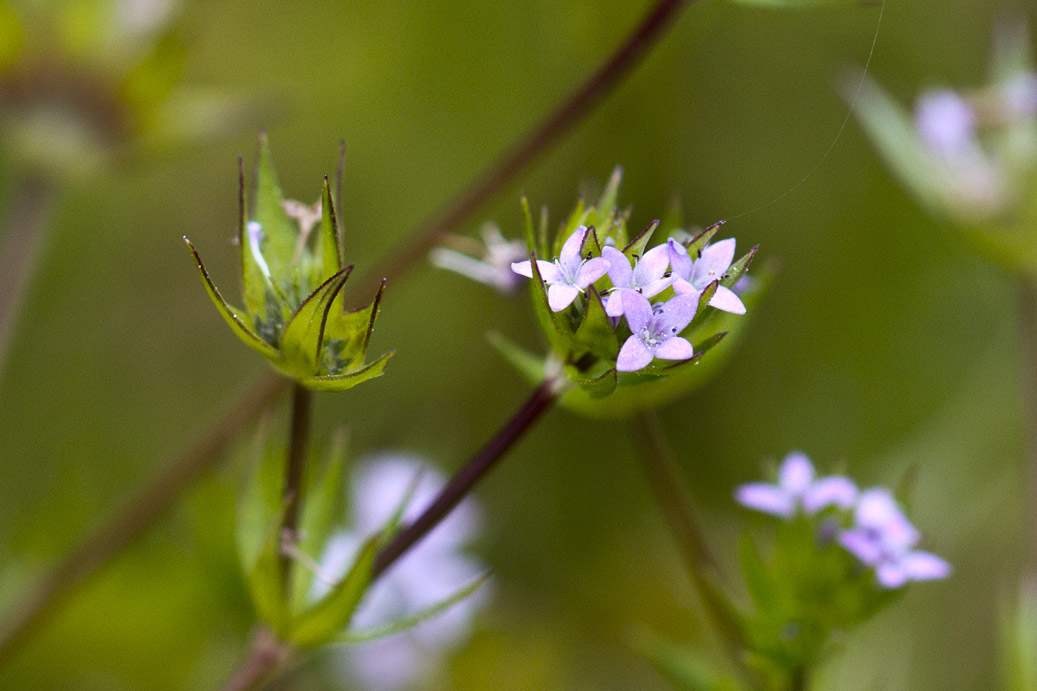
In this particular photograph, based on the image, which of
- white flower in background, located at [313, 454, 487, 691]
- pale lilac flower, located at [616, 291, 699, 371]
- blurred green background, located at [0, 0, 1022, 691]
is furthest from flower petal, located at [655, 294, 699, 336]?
blurred green background, located at [0, 0, 1022, 691]

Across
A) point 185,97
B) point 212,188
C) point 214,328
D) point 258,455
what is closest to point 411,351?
point 214,328

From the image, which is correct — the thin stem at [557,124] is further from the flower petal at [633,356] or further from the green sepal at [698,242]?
the flower petal at [633,356]

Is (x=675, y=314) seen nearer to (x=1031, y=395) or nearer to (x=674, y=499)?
(x=674, y=499)

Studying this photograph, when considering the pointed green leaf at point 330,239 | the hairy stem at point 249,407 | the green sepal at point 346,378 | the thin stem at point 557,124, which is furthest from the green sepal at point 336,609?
the thin stem at point 557,124

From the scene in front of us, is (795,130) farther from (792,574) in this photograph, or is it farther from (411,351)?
(792,574)

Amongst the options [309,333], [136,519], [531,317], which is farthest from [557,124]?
[531,317]
